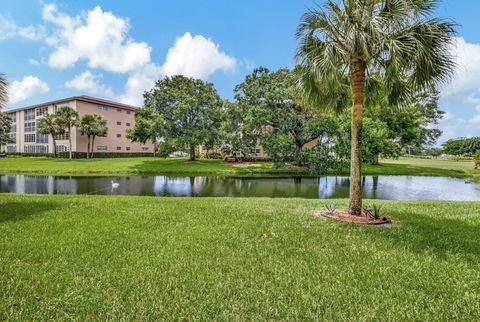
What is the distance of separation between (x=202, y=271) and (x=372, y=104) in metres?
9.89

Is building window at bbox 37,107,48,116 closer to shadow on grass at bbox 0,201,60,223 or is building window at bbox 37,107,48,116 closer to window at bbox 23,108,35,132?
window at bbox 23,108,35,132

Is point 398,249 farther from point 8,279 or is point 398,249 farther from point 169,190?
point 169,190

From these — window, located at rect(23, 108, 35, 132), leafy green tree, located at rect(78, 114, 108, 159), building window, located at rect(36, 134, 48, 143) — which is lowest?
building window, located at rect(36, 134, 48, 143)

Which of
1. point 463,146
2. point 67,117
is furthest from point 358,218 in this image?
point 463,146

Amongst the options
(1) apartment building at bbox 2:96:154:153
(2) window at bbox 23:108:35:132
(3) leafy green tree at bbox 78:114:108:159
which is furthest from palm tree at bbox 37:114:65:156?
(2) window at bbox 23:108:35:132

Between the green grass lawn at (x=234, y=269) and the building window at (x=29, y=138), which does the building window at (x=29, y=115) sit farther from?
the green grass lawn at (x=234, y=269)

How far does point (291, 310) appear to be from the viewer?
347 centimetres

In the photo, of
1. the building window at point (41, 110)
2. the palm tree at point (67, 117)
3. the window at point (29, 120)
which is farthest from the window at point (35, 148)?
the palm tree at point (67, 117)

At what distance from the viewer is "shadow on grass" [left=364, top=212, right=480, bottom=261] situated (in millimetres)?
5723

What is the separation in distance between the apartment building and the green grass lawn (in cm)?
5101

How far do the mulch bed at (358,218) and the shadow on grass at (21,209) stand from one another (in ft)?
29.0

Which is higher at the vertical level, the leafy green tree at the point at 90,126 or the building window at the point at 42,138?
the leafy green tree at the point at 90,126

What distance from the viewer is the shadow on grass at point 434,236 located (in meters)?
5.72

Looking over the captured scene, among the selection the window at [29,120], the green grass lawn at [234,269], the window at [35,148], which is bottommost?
the green grass lawn at [234,269]
